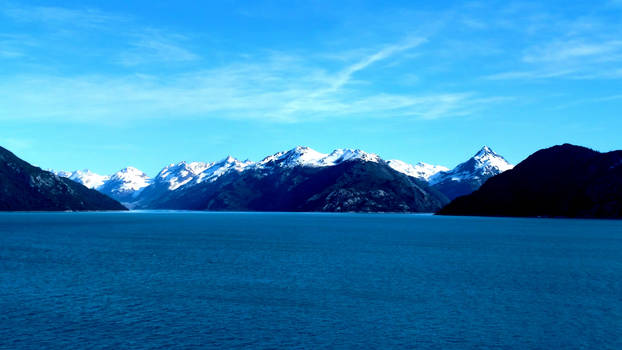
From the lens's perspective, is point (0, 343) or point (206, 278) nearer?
point (0, 343)

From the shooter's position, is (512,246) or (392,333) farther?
(512,246)

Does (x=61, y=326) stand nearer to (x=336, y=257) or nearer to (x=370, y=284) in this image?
(x=370, y=284)

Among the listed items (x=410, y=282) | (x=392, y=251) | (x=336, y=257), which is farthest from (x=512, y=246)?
(x=410, y=282)

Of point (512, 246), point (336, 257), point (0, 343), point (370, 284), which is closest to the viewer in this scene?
point (0, 343)

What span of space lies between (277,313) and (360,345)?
16397mm

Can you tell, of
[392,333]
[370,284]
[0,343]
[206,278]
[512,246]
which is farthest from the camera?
[512,246]

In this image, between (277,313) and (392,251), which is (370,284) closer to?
(277,313)

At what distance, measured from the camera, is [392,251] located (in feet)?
513

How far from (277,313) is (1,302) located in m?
36.6

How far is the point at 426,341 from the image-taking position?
185 ft

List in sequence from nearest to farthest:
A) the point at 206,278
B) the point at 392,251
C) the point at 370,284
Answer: the point at 370,284 < the point at 206,278 < the point at 392,251

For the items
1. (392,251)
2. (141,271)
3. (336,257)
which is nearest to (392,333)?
(141,271)

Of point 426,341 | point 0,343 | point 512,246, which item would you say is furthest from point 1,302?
point 512,246

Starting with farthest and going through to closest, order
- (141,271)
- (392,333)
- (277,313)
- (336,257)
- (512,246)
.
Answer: (512,246) < (336,257) < (141,271) < (277,313) < (392,333)
